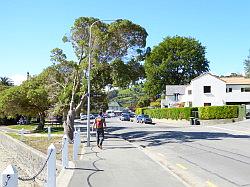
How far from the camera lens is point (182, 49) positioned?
91.9 m

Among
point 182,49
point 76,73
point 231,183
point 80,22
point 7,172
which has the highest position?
point 182,49

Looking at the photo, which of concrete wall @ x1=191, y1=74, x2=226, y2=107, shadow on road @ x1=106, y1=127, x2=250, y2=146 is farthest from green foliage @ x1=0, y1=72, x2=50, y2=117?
concrete wall @ x1=191, y1=74, x2=226, y2=107

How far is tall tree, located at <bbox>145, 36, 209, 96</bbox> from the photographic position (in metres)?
90.9

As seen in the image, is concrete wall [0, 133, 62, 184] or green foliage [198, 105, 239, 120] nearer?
concrete wall [0, 133, 62, 184]

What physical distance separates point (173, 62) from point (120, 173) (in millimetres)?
78307

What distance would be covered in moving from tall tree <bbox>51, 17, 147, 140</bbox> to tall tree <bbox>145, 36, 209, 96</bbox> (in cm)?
5930

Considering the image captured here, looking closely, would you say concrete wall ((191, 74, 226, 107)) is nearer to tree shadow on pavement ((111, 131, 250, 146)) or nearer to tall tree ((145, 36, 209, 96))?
tall tree ((145, 36, 209, 96))

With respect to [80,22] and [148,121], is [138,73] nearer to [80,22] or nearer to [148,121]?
[80,22]

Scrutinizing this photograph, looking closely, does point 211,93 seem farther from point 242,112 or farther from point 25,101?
point 25,101

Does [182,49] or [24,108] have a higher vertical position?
[182,49]

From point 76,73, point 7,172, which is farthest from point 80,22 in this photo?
point 7,172

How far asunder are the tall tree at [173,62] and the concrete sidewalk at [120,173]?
242 ft

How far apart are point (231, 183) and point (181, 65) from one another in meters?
80.6

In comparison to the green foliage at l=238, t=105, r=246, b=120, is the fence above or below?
below
